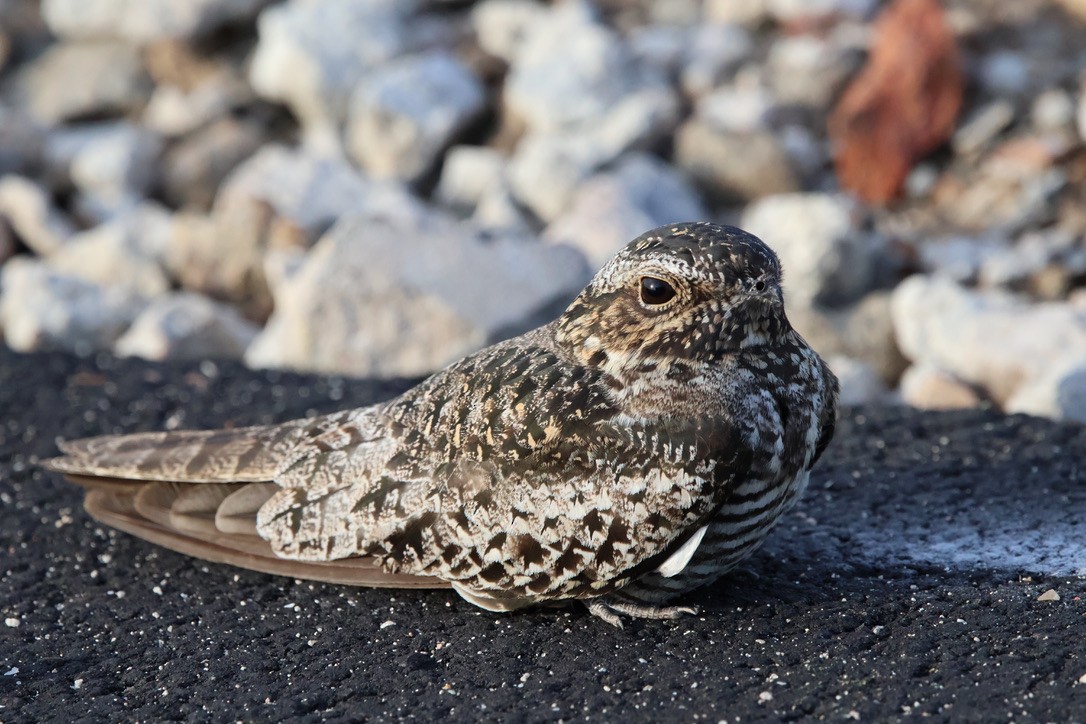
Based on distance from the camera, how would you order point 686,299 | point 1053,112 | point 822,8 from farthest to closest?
point 822,8
point 1053,112
point 686,299

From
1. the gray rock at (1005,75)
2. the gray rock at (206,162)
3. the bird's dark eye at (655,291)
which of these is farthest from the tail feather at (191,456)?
the gray rock at (1005,75)

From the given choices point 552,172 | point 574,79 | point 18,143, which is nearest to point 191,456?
point 552,172

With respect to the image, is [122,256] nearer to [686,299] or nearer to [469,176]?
[469,176]

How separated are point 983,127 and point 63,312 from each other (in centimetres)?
551

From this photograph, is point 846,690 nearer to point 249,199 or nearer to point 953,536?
point 953,536

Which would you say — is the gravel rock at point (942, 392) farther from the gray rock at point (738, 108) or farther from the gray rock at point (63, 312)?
the gray rock at point (63, 312)

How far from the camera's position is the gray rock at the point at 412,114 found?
8.52m

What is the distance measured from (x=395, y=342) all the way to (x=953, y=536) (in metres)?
3.18

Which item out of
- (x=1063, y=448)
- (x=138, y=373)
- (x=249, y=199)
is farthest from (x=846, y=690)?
(x=249, y=199)

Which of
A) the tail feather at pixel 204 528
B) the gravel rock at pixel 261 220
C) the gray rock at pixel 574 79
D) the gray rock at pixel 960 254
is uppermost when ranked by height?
the gray rock at pixel 574 79

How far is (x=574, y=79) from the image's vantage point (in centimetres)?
838

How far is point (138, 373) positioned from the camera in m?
5.51

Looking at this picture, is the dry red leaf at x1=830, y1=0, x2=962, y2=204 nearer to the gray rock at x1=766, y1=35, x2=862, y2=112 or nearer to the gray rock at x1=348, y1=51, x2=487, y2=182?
the gray rock at x1=766, y1=35, x2=862, y2=112

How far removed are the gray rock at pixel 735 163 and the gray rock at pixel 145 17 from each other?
3.76m
